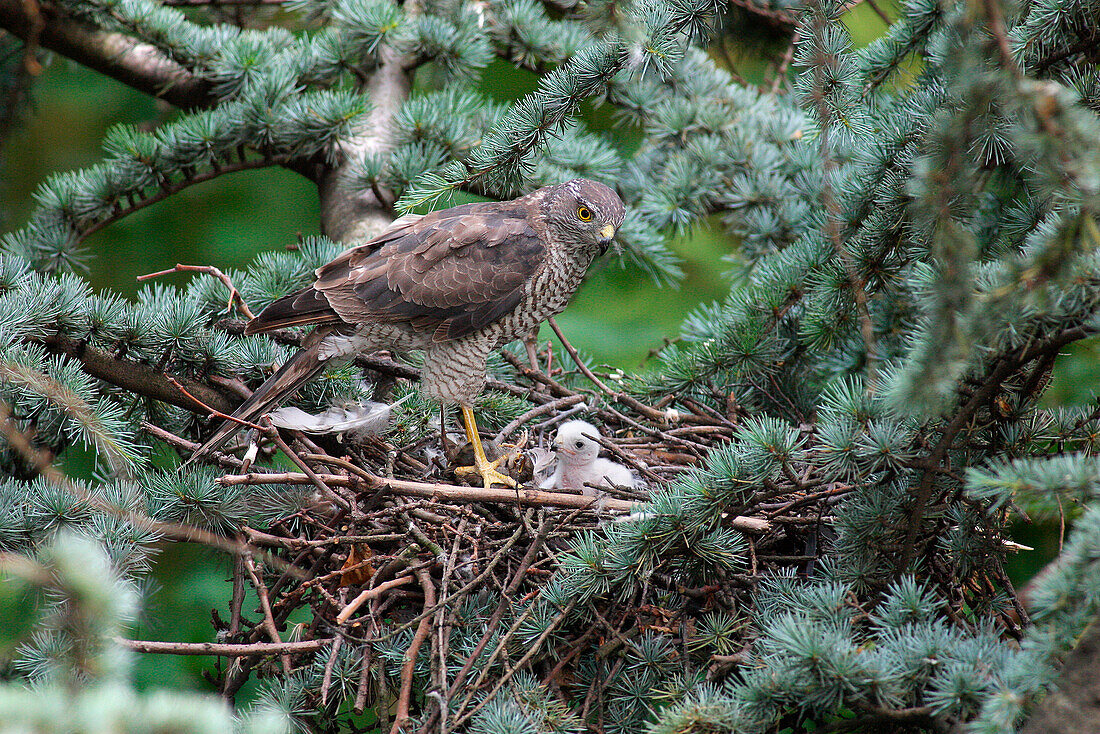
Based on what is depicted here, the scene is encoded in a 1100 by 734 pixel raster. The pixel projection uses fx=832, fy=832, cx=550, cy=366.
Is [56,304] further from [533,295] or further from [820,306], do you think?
[820,306]

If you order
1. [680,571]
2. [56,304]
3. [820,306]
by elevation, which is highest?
[820,306]

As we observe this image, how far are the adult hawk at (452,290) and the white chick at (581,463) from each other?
0.72 ft

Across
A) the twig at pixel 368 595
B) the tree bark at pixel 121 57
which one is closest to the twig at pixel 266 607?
the twig at pixel 368 595

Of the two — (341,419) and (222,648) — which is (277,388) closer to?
(341,419)

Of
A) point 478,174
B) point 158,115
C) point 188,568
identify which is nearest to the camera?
point 478,174

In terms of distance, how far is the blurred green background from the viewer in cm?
526

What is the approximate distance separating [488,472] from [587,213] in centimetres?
103

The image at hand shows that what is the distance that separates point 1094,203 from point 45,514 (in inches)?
98.7

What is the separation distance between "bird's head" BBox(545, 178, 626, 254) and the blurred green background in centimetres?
178

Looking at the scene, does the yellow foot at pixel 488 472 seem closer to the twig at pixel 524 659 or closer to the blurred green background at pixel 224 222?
the twig at pixel 524 659

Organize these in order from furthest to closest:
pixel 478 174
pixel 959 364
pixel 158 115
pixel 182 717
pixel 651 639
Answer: pixel 158 115
pixel 478 174
pixel 651 639
pixel 959 364
pixel 182 717

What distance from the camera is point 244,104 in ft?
11.0

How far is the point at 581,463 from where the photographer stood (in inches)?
115

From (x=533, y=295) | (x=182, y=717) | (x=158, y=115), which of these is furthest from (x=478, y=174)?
(x=158, y=115)
